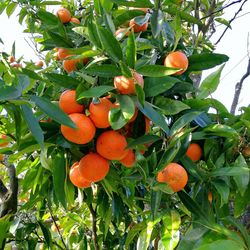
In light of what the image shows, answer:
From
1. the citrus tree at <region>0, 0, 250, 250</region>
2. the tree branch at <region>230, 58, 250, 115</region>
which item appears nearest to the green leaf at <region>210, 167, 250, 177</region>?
the citrus tree at <region>0, 0, 250, 250</region>

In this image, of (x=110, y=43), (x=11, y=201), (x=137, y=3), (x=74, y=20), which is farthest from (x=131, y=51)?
(x=11, y=201)

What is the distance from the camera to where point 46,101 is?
0.71 meters

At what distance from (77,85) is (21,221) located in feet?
2.19

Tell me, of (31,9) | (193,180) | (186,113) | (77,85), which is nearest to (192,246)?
(193,180)

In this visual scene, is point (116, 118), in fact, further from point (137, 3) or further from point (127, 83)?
point (137, 3)

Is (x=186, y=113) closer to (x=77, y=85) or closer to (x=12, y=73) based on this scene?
(x=77, y=85)

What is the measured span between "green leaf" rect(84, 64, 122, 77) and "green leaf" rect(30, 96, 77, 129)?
100 mm

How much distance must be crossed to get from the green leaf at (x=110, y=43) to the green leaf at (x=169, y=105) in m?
0.13

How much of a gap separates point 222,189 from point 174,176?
0.35 feet

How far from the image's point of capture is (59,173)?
0.87 m

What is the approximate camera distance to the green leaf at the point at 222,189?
79 centimetres

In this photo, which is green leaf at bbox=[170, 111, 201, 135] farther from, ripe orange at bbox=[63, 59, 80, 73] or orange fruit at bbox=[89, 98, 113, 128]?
ripe orange at bbox=[63, 59, 80, 73]

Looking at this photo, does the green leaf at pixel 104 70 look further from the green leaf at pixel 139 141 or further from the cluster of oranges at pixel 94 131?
the green leaf at pixel 139 141

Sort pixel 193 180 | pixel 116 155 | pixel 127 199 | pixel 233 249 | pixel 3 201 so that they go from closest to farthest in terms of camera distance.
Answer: pixel 233 249
pixel 116 155
pixel 193 180
pixel 127 199
pixel 3 201
